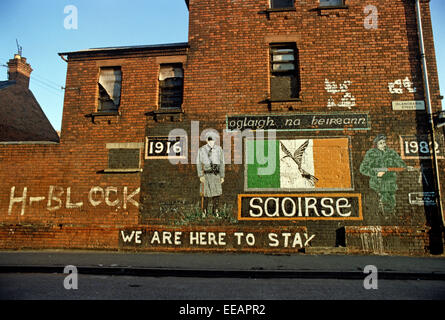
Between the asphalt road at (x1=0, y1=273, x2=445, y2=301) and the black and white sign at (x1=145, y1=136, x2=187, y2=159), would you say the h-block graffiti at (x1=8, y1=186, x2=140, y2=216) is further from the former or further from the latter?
the asphalt road at (x1=0, y1=273, x2=445, y2=301)

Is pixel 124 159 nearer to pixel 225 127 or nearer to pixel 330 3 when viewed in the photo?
pixel 225 127

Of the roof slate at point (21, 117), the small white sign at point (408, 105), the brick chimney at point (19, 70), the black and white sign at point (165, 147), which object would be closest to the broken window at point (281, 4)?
the small white sign at point (408, 105)

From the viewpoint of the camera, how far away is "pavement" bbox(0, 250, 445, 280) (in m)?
6.55

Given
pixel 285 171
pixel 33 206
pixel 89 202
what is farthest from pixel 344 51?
pixel 33 206

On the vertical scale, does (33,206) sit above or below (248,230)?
above

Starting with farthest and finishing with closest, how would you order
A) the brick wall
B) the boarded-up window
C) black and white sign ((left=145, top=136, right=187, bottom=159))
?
the boarded-up window < black and white sign ((left=145, top=136, right=187, bottom=159)) < the brick wall

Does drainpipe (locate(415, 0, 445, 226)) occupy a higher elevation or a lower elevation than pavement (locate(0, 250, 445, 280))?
higher

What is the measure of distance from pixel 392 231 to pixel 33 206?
11748mm

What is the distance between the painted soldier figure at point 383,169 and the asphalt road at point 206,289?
3728 mm

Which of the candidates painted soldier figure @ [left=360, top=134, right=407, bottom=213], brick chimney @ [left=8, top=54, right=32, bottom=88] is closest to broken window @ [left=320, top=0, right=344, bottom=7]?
painted soldier figure @ [left=360, top=134, right=407, bottom=213]

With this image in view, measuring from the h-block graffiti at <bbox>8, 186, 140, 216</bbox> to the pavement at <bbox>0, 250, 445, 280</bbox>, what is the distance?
189 centimetres

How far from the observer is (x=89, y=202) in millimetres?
10453

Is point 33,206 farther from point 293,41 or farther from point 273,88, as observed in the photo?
point 293,41

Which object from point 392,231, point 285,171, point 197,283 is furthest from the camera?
point 285,171
